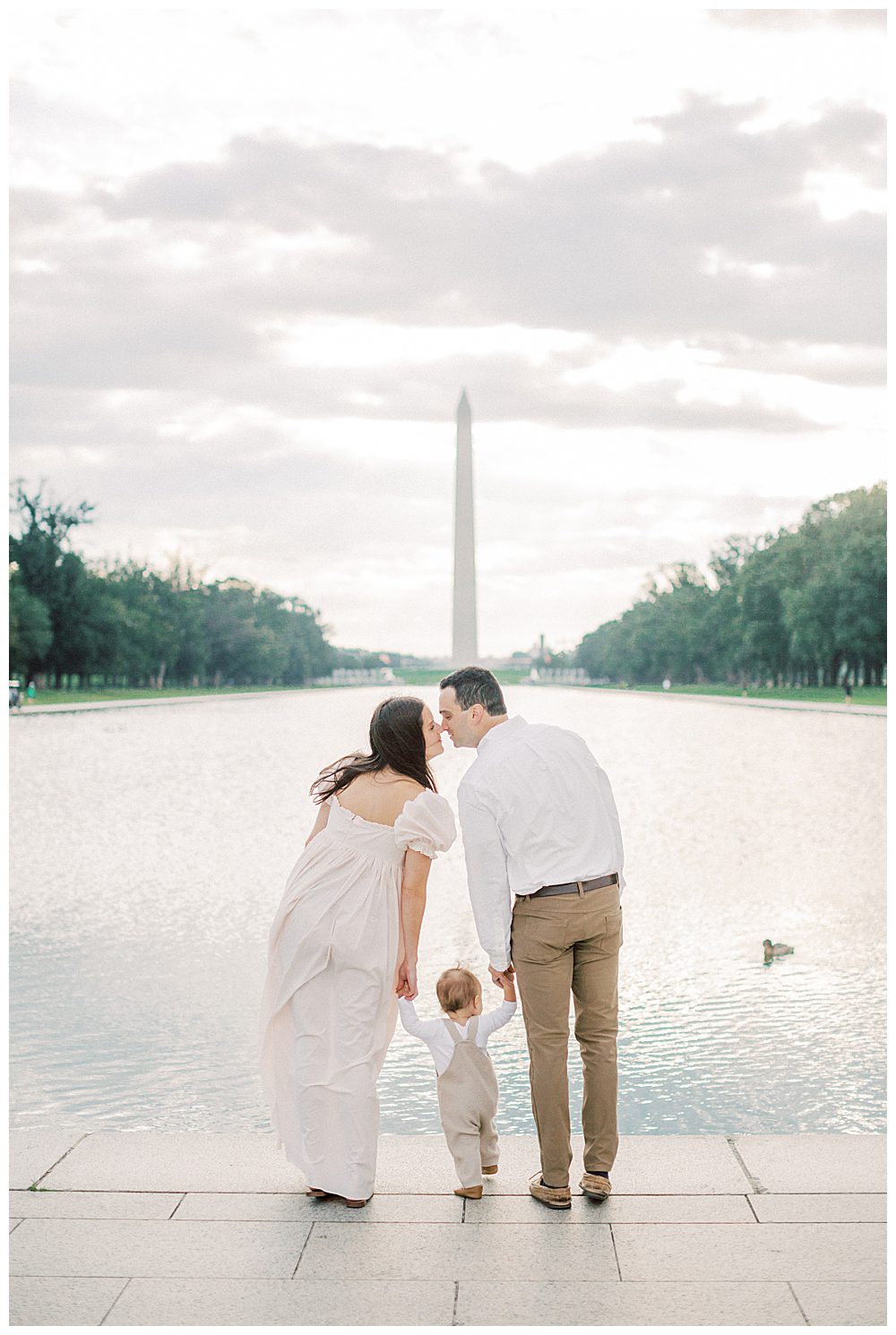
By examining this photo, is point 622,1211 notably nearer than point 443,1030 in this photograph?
Yes

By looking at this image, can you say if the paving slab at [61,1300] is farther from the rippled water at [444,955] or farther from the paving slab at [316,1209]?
the rippled water at [444,955]

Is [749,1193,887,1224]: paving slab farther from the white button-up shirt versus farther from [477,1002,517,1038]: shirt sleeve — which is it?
the white button-up shirt

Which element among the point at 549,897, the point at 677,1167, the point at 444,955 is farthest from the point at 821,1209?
the point at 444,955

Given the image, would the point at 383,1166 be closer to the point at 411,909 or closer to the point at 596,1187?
the point at 596,1187

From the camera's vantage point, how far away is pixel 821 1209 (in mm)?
4652

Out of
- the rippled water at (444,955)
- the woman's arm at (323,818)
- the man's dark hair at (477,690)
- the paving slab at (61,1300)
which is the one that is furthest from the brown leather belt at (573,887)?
the rippled water at (444,955)

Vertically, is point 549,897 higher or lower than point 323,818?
lower

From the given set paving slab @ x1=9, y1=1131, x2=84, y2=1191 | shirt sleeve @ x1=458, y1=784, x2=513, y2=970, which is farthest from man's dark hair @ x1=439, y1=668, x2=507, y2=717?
paving slab @ x1=9, y1=1131, x2=84, y2=1191

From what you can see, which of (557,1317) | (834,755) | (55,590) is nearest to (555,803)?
A: (557,1317)

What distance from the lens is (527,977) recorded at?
494 centimetres

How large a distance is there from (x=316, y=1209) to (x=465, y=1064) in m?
0.66

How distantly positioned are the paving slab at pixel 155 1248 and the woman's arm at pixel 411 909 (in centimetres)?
79

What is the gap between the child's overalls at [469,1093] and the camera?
4.89 m

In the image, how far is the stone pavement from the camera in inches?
156
